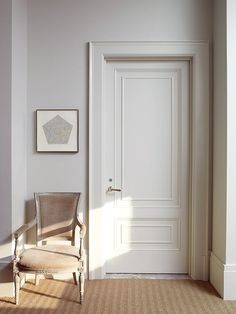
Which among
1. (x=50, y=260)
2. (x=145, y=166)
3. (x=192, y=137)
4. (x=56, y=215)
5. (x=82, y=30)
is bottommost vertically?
(x=50, y=260)

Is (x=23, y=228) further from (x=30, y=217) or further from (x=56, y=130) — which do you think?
(x=56, y=130)

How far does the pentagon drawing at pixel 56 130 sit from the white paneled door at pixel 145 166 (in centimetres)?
42

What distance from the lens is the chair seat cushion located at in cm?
302

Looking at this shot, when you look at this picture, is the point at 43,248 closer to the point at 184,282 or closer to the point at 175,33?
the point at 184,282

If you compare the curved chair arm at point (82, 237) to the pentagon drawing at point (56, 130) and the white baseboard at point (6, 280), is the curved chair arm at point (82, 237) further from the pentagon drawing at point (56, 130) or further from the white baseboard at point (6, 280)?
the pentagon drawing at point (56, 130)

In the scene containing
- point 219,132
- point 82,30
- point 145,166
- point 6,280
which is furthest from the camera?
point 145,166

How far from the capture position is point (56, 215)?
360 cm

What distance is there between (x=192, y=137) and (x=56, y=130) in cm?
140

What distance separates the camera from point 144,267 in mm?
3855


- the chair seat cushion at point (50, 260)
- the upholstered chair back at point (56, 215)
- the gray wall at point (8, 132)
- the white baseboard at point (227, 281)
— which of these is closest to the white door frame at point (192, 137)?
the upholstered chair back at point (56, 215)

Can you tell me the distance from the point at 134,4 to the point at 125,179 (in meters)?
1.81

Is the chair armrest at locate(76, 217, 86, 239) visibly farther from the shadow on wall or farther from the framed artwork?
the framed artwork

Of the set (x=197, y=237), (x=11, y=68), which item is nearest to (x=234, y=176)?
(x=197, y=237)

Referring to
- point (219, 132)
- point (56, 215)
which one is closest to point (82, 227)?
point (56, 215)
